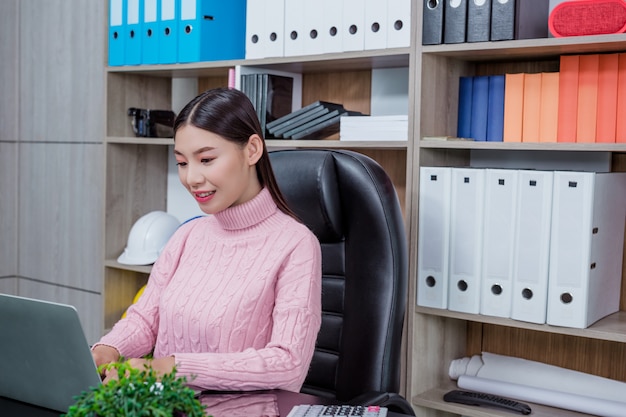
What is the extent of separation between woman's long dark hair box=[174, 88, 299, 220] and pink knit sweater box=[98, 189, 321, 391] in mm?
51

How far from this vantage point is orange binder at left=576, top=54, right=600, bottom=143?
2.19 m

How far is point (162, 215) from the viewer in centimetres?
323

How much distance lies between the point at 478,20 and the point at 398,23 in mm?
247

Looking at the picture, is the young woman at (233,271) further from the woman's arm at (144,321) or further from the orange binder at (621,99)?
the orange binder at (621,99)

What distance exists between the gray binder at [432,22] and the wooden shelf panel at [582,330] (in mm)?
767

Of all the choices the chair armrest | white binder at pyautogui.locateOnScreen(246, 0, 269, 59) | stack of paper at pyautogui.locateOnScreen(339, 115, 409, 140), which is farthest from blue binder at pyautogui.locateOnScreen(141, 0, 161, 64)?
the chair armrest

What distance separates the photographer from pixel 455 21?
7.66ft

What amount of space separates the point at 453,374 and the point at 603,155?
795 mm

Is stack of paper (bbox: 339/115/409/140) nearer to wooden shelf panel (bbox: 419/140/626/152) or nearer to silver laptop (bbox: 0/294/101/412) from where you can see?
wooden shelf panel (bbox: 419/140/626/152)

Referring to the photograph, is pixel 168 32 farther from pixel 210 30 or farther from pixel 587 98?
pixel 587 98

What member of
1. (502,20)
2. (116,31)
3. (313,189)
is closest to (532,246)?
(502,20)

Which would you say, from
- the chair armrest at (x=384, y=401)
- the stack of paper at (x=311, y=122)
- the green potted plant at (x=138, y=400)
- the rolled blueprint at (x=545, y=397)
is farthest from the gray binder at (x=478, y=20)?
the green potted plant at (x=138, y=400)

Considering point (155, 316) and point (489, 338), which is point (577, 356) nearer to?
point (489, 338)

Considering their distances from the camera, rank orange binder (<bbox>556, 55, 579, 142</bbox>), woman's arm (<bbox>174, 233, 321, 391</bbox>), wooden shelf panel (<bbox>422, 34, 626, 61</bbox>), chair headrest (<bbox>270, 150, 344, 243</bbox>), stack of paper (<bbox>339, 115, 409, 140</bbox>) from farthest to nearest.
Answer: stack of paper (<bbox>339, 115, 409, 140</bbox>) < orange binder (<bbox>556, 55, 579, 142</bbox>) < wooden shelf panel (<bbox>422, 34, 626, 61</bbox>) < chair headrest (<bbox>270, 150, 344, 243</bbox>) < woman's arm (<bbox>174, 233, 321, 391</bbox>)
